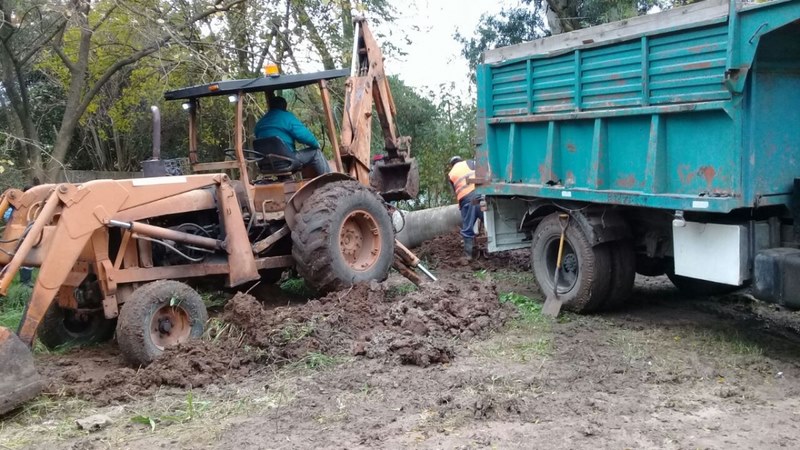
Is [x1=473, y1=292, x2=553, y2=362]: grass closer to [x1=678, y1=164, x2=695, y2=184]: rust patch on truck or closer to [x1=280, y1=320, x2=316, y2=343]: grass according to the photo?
[x1=280, y1=320, x2=316, y2=343]: grass

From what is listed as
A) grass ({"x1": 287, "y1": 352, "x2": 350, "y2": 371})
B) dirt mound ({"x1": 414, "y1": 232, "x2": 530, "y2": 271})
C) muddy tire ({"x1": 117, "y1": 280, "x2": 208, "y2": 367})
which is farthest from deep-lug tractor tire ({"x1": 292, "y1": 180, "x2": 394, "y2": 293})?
dirt mound ({"x1": 414, "y1": 232, "x2": 530, "y2": 271})

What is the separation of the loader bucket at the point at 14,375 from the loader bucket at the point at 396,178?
5341 mm

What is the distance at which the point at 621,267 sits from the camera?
282 inches

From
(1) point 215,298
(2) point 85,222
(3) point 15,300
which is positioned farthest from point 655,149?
(3) point 15,300

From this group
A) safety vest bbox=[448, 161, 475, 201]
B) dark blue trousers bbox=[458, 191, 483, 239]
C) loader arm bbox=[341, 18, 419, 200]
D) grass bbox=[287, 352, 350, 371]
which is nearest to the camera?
grass bbox=[287, 352, 350, 371]

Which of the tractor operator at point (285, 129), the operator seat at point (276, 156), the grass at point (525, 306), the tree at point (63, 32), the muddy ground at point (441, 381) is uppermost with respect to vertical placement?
the tree at point (63, 32)

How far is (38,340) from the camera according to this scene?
21.8 ft

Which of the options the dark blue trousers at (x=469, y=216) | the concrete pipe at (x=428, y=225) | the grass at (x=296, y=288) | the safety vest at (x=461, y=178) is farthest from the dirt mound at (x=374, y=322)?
the concrete pipe at (x=428, y=225)

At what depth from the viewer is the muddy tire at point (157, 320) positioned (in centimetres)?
579

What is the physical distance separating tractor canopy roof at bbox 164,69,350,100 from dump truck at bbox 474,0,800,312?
5.75 ft

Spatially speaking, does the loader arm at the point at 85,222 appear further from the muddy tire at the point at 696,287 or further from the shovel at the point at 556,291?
the muddy tire at the point at 696,287

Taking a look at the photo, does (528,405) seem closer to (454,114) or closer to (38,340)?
(38,340)

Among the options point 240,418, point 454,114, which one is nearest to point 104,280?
point 240,418

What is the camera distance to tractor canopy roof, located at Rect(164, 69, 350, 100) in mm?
7195
